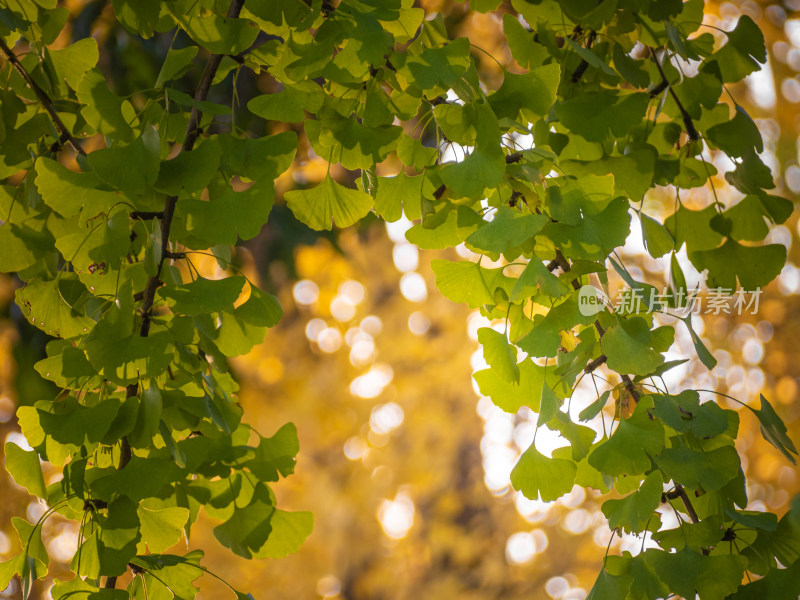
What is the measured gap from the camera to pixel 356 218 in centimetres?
49

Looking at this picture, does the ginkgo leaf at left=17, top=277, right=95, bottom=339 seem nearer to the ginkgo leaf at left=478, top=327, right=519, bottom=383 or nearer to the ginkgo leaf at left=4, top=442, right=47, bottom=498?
the ginkgo leaf at left=4, top=442, right=47, bottom=498

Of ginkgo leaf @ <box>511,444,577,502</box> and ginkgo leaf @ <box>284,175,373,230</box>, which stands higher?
ginkgo leaf @ <box>284,175,373,230</box>

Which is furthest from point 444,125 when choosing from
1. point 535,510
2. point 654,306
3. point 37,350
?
point 535,510

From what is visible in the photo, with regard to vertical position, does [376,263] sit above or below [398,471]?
above

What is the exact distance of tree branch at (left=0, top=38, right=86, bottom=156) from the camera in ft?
1.48

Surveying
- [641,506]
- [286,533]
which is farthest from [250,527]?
[641,506]

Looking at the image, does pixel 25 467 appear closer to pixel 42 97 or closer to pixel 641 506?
pixel 42 97

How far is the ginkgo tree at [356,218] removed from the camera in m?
0.38

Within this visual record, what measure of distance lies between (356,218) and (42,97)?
231 mm

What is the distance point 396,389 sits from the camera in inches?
128

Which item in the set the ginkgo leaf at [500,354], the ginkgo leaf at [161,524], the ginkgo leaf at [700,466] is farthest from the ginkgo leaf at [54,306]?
the ginkgo leaf at [700,466]

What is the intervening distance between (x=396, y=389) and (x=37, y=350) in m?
1.99

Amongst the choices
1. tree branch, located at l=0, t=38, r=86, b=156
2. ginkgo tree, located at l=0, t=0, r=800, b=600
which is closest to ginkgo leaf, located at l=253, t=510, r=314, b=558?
ginkgo tree, located at l=0, t=0, r=800, b=600

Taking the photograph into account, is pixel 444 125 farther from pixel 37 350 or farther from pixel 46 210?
pixel 37 350
